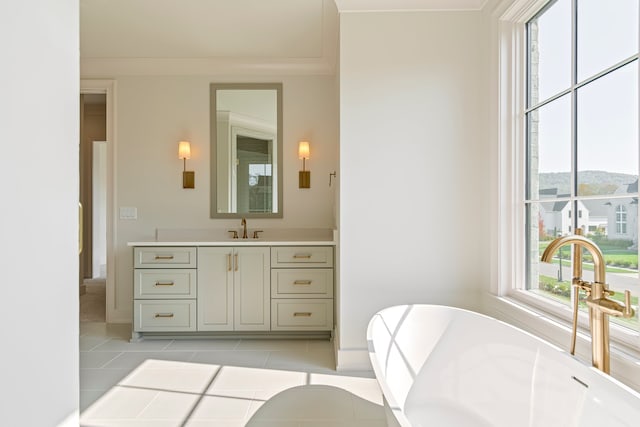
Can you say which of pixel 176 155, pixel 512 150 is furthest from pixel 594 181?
pixel 176 155

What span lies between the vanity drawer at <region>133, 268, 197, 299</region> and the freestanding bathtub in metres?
1.92

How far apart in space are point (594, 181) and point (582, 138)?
201 millimetres

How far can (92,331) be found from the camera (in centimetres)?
367

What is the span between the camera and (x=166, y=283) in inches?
134

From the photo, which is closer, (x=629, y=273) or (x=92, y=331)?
(x=629, y=273)

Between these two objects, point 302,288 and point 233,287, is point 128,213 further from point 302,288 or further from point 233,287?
point 302,288

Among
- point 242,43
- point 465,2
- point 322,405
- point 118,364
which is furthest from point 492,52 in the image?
point 118,364

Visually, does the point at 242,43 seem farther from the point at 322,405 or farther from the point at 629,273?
the point at 629,273

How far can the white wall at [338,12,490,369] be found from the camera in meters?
2.76

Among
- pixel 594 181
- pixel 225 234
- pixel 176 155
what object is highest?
pixel 176 155

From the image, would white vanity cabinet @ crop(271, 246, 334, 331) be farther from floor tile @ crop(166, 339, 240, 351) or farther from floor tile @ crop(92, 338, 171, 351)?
floor tile @ crop(92, 338, 171, 351)

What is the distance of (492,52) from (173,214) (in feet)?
9.96

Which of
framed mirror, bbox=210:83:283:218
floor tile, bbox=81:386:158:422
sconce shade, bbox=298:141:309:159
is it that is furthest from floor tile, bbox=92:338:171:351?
sconce shade, bbox=298:141:309:159
